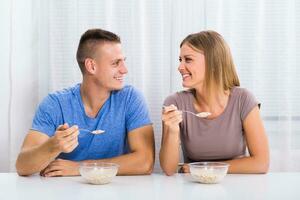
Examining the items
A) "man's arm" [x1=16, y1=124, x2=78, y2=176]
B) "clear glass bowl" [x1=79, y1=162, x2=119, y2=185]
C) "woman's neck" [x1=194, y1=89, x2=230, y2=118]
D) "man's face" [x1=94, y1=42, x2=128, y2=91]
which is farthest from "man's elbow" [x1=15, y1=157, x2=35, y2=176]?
"woman's neck" [x1=194, y1=89, x2=230, y2=118]

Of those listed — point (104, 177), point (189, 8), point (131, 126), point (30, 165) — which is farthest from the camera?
point (189, 8)

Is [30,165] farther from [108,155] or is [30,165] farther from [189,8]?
[189,8]

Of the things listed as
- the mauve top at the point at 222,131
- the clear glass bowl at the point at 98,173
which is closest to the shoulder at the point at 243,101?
the mauve top at the point at 222,131

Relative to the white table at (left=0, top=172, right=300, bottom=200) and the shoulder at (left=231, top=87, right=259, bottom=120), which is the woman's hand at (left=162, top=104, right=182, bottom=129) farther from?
the shoulder at (left=231, top=87, right=259, bottom=120)

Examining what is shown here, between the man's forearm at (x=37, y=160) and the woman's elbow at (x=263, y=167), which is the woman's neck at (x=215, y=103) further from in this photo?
the man's forearm at (x=37, y=160)


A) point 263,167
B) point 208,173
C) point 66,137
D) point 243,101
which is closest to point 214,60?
point 243,101

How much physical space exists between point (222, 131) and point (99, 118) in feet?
1.72

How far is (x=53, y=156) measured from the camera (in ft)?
5.30

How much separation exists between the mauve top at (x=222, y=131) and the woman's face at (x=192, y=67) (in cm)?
11

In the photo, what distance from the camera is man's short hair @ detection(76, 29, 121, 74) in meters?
1.96

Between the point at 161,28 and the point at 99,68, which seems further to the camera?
the point at 161,28

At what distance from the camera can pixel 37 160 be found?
5.32 feet

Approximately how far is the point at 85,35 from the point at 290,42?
96 centimetres

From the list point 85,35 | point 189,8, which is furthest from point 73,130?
point 189,8
